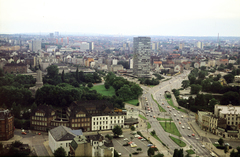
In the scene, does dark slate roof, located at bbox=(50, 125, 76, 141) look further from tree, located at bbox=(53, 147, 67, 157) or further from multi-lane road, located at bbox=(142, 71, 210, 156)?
multi-lane road, located at bbox=(142, 71, 210, 156)

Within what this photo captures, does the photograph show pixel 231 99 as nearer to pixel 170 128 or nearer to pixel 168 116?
pixel 168 116

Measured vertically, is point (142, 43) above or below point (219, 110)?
above

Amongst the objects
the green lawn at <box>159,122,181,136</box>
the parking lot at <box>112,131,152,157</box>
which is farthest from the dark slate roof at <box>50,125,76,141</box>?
the green lawn at <box>159,122,181,136</box>

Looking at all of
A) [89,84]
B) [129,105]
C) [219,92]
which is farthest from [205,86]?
[89,84]

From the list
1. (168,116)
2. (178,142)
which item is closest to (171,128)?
(178,142)

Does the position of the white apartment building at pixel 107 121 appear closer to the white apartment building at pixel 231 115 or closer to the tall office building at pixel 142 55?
the white apartment building at pixel 231 115

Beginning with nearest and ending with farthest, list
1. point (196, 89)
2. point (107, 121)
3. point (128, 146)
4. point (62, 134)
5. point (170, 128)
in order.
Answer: point (62, 134)
point (128, 146)
point (107, 121)
point (170, 128)
point (196, 89)

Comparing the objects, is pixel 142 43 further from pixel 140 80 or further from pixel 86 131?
pixel 86 131
